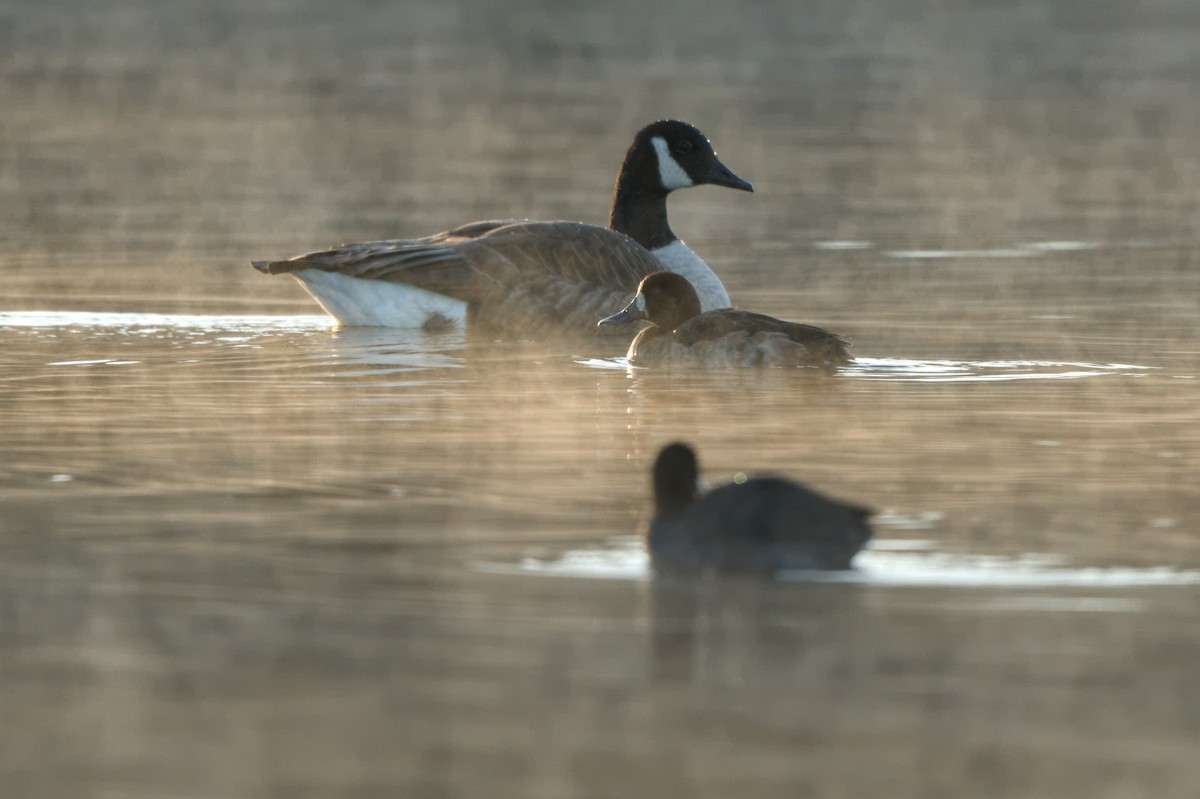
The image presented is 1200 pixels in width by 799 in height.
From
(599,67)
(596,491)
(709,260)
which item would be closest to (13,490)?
(596,491)

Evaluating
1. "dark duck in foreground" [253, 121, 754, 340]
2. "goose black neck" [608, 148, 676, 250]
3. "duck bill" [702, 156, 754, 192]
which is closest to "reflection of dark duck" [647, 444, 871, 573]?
"dark duck in foreground" [253, 121, 754, 340]

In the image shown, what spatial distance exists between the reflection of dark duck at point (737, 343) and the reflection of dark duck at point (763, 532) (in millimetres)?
4960

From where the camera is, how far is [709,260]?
18328 mm

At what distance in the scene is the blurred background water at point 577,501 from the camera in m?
5.65

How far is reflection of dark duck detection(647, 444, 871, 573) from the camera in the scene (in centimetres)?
718

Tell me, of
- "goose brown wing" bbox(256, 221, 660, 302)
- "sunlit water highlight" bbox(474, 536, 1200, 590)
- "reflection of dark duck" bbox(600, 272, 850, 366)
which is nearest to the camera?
"sunlit water highlight" bbox(474, 536, 1200, 590)

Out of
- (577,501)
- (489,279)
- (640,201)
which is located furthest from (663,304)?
(577,501)

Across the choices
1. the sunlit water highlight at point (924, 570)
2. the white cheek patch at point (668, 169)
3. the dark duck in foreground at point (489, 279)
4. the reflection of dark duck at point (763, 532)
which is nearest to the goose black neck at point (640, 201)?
the white cheek patch at point (668, 169)

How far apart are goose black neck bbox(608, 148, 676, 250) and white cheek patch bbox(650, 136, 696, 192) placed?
0.14 ft

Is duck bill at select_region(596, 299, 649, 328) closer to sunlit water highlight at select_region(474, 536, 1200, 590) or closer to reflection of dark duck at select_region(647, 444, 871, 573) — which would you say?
sunlit water highlight at select_region(474, 536, 1200, 590)

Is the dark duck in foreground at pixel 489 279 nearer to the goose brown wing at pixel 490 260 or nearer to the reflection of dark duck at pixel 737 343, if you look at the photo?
the goose brown wing at pixel 490 260

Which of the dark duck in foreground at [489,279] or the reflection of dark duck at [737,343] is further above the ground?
the dark duck in foreground at [489,279]

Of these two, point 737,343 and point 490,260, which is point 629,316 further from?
point 490,260

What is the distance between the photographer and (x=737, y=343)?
41.1 ft
